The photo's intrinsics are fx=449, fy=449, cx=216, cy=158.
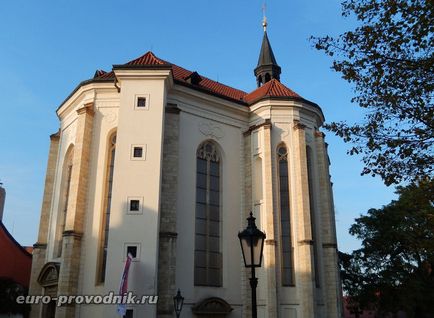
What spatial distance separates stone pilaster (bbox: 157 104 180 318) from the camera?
55.6 ft

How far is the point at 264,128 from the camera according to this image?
2217 cm

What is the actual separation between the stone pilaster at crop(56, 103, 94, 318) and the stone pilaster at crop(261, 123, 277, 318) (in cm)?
799

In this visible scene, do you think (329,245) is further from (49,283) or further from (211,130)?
(49,283)

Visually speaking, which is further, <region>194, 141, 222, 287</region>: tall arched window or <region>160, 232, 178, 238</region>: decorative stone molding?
<region>194, 141, 222, 287</region>: tall arched window

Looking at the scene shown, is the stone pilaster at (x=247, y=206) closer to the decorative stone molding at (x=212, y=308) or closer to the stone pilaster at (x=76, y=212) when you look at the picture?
the decorative stone molding at (x=212, y=308)

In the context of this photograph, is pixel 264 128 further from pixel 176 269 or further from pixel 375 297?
pixel 375 297

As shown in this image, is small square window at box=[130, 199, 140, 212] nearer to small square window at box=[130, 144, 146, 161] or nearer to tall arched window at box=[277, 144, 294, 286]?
small square window at box=[130, 144, 146, 161]

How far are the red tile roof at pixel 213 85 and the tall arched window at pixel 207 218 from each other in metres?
3.38

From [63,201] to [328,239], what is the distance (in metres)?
12.9

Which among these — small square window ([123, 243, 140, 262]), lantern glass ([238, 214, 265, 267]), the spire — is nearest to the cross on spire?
the spire

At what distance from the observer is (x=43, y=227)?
21.5 m

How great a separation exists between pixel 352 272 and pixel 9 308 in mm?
20164

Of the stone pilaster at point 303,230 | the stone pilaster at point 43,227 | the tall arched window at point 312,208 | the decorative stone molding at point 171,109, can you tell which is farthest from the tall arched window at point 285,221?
the stone pilaster at point 43,227

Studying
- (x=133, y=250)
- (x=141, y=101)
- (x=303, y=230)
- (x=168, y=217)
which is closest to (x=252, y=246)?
(x=133, y=250)
